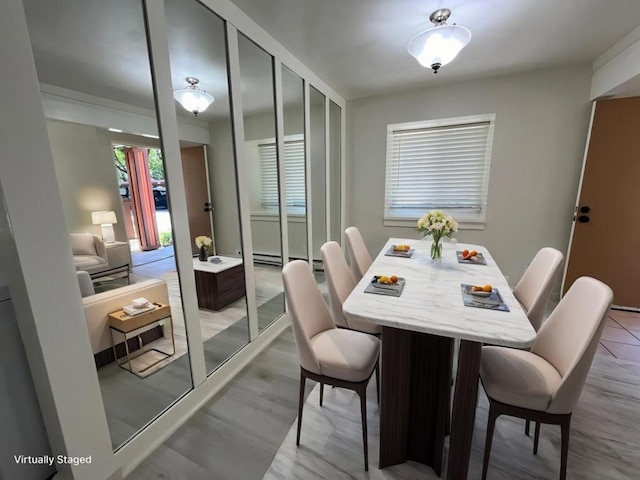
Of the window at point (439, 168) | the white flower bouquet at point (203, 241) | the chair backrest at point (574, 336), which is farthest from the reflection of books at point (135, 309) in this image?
the window at point (439, 168)

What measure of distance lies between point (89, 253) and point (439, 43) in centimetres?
244

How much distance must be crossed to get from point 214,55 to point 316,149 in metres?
1.54

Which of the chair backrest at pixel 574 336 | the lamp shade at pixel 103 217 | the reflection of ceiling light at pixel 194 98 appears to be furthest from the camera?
the reflection of ceiling light at pixel 194 98

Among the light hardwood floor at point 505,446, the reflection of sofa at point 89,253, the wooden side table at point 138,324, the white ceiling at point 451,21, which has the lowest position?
the light hardwood floor at point 505,446

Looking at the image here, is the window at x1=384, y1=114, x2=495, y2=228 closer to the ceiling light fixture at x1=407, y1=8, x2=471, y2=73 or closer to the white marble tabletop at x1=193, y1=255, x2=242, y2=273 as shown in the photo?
the ceiling light fixture at x1=407, y1=8, x2=471, y2=73

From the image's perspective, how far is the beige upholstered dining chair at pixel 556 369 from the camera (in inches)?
39.3

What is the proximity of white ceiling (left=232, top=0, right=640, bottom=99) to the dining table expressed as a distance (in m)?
1.89

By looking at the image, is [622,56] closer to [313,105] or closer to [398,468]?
[313,105]

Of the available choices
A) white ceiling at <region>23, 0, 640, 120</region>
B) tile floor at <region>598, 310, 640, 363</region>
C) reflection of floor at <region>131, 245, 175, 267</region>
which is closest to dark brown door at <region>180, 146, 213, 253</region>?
reflection of floor at <region>131, 245, 175, 267</region>

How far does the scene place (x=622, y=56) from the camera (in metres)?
2.22

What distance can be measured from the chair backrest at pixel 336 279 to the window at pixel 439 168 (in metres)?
2.05

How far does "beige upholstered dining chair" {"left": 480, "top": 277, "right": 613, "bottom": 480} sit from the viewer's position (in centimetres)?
100

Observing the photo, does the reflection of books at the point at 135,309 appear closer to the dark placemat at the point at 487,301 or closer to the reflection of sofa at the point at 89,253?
the reflection of sofa at the point at 89,253

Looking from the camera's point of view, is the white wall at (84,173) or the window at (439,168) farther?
the window at (439,168)
